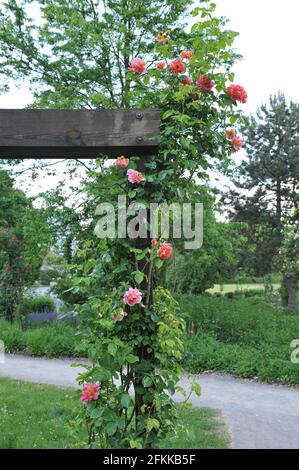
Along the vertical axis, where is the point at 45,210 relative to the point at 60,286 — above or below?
above

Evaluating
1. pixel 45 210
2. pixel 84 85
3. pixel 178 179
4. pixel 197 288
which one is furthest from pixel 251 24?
pixel 197 288

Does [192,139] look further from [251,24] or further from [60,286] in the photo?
[60,286]

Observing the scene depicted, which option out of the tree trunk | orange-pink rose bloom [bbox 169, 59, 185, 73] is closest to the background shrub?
orange-pink rose bloom [bbox 169, 59, 185, 73]

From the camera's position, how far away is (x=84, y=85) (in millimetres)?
10945

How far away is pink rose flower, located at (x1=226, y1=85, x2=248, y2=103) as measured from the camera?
298 cm

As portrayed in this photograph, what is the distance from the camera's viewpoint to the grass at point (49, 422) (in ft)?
12.8

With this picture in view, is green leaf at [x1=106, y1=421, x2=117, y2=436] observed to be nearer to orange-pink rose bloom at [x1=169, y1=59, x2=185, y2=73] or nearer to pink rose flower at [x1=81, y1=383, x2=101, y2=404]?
pink rose flower at [x1=81, y1=383, x2=101, y2=404]

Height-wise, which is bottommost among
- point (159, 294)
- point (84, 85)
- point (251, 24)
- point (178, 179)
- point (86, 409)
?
point (86, 409)

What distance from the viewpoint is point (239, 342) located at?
8430 millimetres

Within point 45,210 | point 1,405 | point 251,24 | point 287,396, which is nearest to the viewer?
point 1,405

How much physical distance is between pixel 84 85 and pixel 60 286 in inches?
193

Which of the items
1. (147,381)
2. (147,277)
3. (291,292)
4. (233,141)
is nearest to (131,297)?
(147,277)

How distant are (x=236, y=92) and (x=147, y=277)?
4.20ft

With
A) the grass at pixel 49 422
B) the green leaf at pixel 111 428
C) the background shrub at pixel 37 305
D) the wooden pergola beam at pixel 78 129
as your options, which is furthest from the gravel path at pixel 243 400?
the background shrub at pixel 37 305
